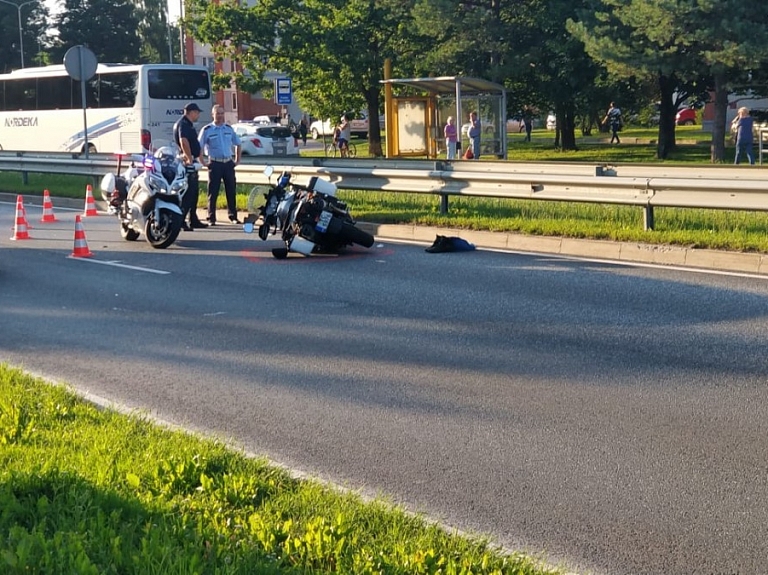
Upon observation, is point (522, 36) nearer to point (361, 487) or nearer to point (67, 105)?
point (67, 105)

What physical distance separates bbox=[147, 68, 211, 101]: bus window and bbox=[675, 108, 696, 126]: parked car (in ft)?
150

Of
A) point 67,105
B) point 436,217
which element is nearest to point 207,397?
point 436,217

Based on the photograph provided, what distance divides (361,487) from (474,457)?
699 mm

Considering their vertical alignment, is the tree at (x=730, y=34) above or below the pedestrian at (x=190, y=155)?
above

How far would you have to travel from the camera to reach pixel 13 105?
4009cm

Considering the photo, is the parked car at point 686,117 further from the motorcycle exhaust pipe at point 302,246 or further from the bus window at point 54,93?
the motorcycle exhaust pipe at point 302,246

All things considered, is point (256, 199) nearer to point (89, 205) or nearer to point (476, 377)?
point (89, 205)

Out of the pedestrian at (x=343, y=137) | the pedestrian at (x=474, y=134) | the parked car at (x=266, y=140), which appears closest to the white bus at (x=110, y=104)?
the pedestrian at (x=474, y=134)

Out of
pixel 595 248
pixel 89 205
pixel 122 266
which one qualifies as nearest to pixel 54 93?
pixel 89 205

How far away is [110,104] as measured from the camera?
36.0 m

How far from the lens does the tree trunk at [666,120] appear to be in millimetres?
37969

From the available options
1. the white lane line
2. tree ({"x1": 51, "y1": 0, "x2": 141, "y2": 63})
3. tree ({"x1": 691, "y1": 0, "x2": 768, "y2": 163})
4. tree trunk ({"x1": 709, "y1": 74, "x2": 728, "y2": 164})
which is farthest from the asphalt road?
tree ({"x1": 51, "y1": 0, "x2": 141, "y2": 63})

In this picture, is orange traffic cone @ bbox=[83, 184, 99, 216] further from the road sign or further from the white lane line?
the road sign

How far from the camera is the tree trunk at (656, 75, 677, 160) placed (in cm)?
3797
